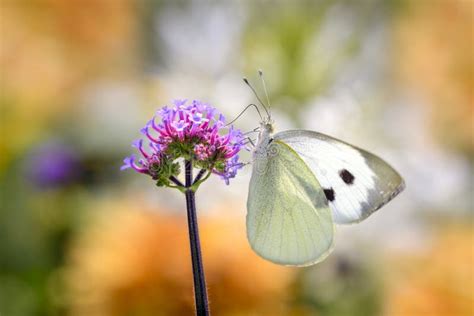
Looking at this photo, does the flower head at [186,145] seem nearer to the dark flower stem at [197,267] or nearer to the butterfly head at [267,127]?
the dark flower stem at [197,267]

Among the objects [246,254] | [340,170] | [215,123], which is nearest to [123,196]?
[246,254]

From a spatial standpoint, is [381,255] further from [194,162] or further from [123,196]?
[194,162]

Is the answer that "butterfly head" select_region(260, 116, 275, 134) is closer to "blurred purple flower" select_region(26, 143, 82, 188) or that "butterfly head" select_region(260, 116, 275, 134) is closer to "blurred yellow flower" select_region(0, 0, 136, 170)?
"blurred purple flower" select_region(26, 143, 82, 188)

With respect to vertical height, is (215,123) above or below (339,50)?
below

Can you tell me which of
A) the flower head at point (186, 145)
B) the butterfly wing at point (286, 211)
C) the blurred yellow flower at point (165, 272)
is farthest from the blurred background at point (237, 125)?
the flower head at point (186, 145)

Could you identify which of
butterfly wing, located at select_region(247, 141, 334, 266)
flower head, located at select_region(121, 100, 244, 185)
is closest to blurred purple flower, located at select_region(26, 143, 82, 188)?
butterfly wing, located at select_region(247, 141, 334, 266)
